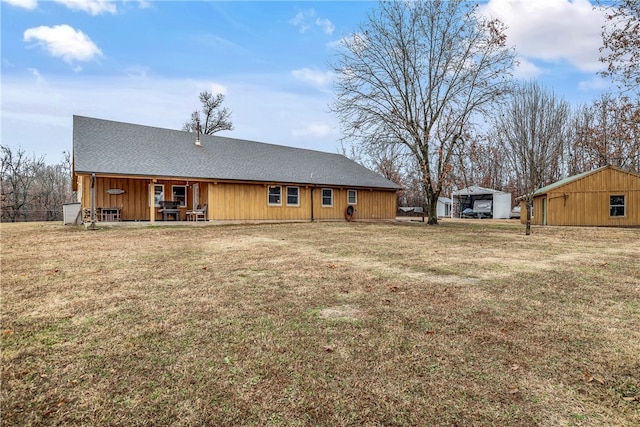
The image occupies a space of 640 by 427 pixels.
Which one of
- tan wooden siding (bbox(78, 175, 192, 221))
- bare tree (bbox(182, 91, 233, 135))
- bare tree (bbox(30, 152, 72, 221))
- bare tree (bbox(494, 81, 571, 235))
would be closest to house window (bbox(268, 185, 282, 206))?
tan wooden siding (bbox(78, 175, 192, 221))

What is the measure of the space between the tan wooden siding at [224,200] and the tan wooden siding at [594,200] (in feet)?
42.7

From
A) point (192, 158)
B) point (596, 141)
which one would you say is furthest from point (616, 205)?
point (192, 158)

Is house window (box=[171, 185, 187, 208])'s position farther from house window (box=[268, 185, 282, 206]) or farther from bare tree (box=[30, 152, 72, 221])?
bare tree (box=[30, 152, 72, 221])

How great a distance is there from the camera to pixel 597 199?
2091 cm

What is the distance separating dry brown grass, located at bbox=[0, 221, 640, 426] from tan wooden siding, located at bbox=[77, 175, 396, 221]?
39.2ft

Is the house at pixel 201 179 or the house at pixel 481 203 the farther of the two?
the house at pixel 481 203

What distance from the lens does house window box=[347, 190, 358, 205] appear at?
22275 mm

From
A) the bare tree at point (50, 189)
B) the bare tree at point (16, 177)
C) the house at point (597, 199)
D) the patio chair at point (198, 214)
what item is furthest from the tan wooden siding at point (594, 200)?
the bare tree at point (16, 177)

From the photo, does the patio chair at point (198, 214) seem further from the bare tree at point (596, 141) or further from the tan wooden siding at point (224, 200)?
the bare tree at point (596, 141)

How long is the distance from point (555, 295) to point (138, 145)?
18.8 m

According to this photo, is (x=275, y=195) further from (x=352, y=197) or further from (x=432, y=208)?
(x=432, y=208)

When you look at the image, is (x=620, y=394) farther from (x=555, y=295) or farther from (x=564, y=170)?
(x=564, y=170)

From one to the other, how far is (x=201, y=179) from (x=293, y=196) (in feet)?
17.5

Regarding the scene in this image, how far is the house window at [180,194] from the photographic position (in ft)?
61.1
